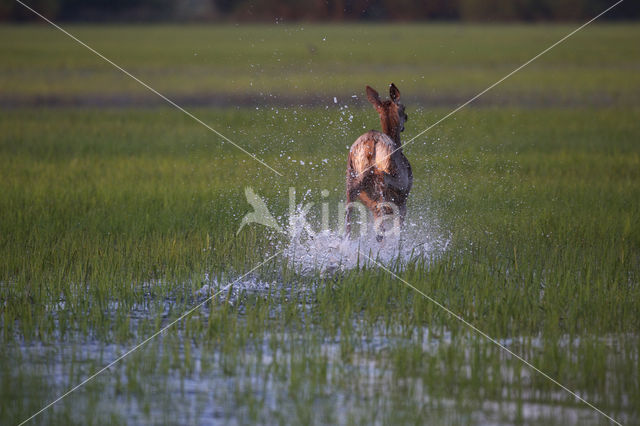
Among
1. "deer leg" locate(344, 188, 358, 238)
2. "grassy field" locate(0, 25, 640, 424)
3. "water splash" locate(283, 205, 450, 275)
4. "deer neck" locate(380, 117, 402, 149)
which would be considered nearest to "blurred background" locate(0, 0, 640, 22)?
"grassy field" locate(0, 25, 640, 424)

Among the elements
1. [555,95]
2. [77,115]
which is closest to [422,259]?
[77,115]

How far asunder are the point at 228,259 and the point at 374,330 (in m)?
2.24

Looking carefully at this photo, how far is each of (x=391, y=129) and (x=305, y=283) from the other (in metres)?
1.70

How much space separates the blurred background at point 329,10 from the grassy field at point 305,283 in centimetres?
5113

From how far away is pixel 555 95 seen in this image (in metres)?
27.0

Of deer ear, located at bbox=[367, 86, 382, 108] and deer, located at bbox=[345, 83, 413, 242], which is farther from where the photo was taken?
deer ear, located at bbox=[367, 86, 382, 108]

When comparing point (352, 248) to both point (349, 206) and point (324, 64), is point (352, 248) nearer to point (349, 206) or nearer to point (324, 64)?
point (349, 206)

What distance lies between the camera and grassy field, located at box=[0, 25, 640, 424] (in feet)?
18.4

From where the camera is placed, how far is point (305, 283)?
26.3ft

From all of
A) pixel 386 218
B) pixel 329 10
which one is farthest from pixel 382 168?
pixel 329 10

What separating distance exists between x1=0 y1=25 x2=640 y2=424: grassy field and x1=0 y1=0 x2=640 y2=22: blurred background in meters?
51.1

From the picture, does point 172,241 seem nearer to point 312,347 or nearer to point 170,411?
point 312,347

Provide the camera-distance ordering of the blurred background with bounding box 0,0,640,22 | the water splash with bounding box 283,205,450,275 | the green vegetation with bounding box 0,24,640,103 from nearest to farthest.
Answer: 1. the water splash with bounding box 283,205,450,275
2. the green vegetation with bounding box 0,24,640,103
3. the blurred background with bounding box 0,0,640,22

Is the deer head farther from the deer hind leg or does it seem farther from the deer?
the deer hind leg
